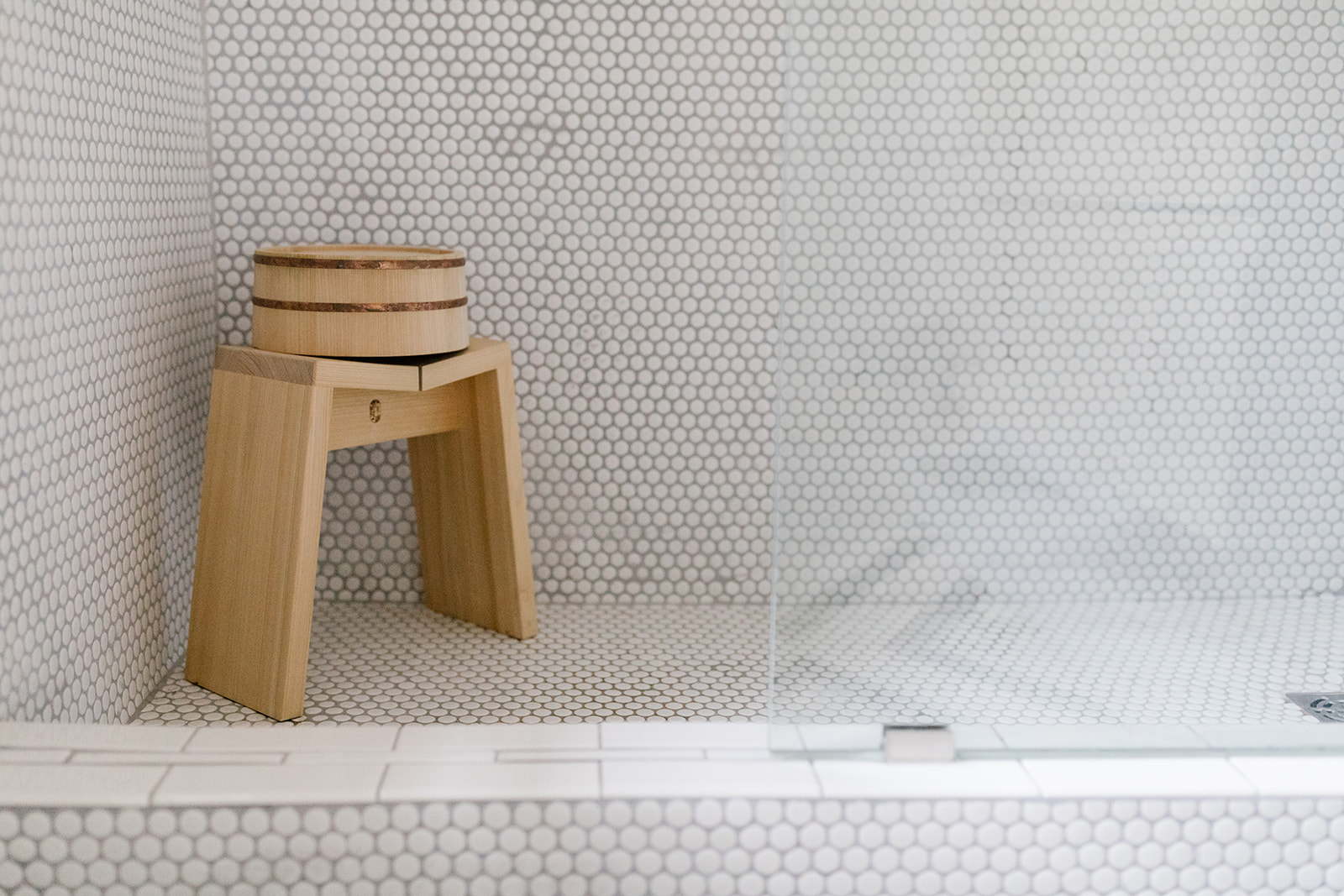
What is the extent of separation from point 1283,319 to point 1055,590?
330mm

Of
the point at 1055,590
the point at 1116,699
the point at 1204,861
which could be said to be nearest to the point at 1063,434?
the point at 1055,590

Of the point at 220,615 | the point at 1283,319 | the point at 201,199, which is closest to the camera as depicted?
the point at 1283,319

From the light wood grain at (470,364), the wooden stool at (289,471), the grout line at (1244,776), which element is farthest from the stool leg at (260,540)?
the grout line at (1244,776)

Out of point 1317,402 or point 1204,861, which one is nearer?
point 1204,861

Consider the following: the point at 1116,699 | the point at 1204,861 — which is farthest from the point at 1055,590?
the point at 1204,861

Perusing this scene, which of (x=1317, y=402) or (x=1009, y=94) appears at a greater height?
(x=1009, y=94)

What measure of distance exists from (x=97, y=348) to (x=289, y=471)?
0.24m

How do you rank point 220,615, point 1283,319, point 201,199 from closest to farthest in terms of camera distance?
point 1283,319
point 220,615
point 201,199

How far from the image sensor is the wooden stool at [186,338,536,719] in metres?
1.36

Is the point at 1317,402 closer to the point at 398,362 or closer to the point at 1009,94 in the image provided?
the point at 1009,94

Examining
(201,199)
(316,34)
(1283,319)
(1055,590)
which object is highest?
(316,34)

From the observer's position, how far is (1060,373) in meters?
1.08

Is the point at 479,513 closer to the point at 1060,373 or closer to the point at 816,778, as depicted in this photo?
the point at 816,778

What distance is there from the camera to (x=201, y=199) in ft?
5.44
